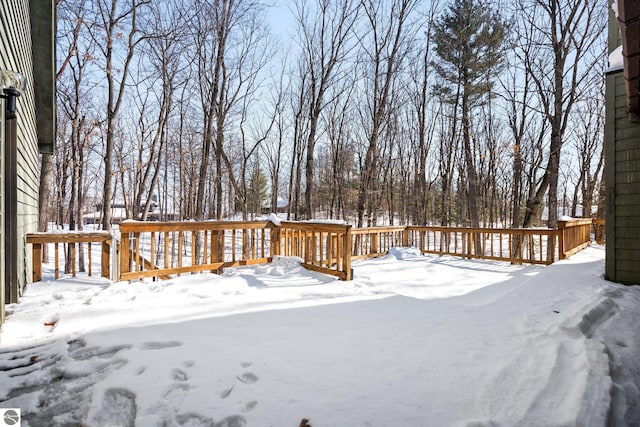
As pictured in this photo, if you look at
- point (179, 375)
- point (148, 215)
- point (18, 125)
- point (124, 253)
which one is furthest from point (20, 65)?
point (148, 215)

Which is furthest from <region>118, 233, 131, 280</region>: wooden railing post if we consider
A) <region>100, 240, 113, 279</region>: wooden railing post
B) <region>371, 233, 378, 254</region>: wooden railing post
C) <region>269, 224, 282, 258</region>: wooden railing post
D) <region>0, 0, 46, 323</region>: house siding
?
<region>371, 233, 378, 254</region>: wooden railing post

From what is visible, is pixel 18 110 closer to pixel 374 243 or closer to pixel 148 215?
pixel 374 243

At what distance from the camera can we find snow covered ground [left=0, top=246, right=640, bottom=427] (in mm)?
1729

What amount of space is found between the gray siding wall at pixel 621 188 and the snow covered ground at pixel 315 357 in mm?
619

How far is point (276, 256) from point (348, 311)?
264 cm

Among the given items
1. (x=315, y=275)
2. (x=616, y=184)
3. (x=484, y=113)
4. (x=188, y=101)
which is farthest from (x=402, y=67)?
(x=315, y=275)

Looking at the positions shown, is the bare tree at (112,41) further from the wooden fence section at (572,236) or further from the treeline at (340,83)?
the wooden fence section at (572,236)

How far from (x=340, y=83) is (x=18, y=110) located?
1157 cm

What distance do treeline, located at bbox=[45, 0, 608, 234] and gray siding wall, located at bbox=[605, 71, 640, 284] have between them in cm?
517

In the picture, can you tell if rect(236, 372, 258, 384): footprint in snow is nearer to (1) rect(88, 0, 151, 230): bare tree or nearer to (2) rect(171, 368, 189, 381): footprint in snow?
(2) rect(171, 368, 189, 381): footprint in snow

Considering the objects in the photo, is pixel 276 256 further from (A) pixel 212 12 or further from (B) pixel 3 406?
(A) pixel 212 12

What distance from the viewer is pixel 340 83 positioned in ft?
45.2

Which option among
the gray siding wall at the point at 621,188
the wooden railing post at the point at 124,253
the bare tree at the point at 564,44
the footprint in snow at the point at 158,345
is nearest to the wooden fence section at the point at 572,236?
the bare tree at the point at 564,44

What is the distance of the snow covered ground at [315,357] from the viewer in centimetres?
173
